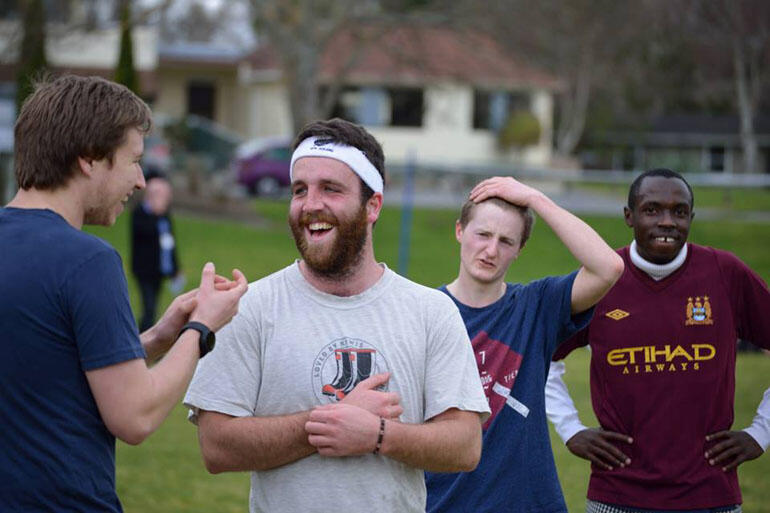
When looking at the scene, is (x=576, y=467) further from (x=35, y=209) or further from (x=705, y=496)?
(x=35, y=209)

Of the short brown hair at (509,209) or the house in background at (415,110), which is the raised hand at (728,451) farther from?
the house in background at (415,110)

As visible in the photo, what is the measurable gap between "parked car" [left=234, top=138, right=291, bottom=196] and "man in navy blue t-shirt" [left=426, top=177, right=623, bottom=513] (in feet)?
84.1

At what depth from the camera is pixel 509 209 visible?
4.25m

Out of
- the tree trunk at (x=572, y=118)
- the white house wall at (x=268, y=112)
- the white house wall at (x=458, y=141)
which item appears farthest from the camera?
the tree trunk at (x=572, y=118)

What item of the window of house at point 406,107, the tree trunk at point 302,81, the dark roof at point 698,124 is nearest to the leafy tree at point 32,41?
the tree trunk at point 302,81

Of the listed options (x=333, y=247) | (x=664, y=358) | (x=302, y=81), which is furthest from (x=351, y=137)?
(x=302, y=81)

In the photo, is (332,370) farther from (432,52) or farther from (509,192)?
(432,52)

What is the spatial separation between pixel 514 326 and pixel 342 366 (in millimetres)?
1232

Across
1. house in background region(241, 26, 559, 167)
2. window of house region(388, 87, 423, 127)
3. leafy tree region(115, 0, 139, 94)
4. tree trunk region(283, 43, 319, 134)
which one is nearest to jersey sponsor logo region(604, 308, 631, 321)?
leafy tree region(115, 0, 139, 94)

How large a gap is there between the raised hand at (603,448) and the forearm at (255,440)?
1743 mm

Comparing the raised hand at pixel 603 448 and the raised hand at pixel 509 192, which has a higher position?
the raised hand at pixel 509 192

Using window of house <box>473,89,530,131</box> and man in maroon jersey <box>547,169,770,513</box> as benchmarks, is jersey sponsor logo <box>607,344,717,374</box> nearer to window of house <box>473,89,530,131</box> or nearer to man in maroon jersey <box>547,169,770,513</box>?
man in maroon jersey <box>547,169,770,513</box>

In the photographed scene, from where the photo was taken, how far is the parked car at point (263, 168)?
3006 cm

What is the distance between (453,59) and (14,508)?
24.6 metres
